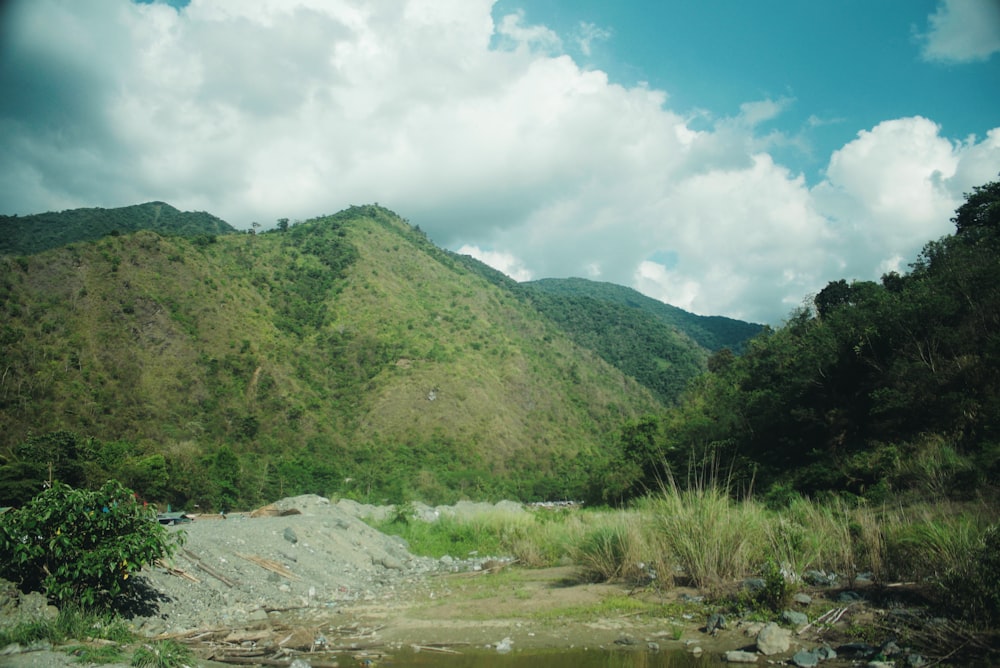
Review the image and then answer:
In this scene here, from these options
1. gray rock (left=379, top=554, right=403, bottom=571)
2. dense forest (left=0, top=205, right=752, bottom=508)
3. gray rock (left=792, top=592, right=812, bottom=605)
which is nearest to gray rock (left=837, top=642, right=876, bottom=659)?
gray rock (left=792, top=592, right=812, bottom=605)

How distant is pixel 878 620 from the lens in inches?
305

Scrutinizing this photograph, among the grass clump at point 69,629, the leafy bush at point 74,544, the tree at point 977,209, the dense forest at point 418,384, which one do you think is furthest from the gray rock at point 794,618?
the tree at point 977,209

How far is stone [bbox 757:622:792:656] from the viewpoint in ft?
23.5

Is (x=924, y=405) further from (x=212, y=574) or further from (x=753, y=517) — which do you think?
(x=212, y=574)

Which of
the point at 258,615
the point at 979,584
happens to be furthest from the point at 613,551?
the point at 258,615

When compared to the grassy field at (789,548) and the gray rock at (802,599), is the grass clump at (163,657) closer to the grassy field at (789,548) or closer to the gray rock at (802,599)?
the grassy field at (789,548)

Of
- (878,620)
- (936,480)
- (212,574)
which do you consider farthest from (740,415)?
(212,574)

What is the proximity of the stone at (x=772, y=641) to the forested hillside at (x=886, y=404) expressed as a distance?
4552mm

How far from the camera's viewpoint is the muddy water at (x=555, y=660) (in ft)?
23.9

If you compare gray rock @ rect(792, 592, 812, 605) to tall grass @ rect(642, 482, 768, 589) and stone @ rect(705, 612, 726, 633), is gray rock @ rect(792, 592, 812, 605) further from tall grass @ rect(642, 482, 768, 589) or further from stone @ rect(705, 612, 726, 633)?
stone @ rect(705, 612, 726, 633)

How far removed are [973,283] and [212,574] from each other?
28.9 m

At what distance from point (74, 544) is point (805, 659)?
388 inches

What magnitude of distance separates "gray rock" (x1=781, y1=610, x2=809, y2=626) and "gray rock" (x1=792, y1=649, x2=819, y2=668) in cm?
110

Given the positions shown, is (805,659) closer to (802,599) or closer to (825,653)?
(825,653)
